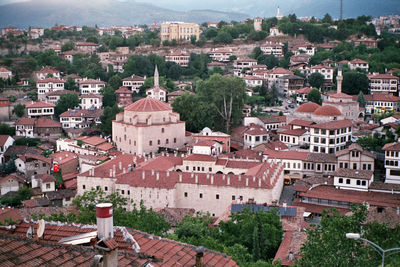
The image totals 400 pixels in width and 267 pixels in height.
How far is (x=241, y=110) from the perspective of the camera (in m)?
44.8

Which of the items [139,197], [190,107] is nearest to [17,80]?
[190,107]

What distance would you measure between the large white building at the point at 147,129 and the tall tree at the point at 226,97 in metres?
6.40

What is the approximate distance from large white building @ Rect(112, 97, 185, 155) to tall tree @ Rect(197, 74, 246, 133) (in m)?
6.40

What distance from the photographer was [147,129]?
119 feet

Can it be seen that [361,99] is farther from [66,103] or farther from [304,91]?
[66,103]

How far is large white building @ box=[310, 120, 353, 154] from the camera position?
33.4 m

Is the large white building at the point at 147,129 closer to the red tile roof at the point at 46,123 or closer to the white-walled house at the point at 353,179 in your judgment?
the red tile roof at the point at 46,123

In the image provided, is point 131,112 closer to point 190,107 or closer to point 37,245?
point 190,107

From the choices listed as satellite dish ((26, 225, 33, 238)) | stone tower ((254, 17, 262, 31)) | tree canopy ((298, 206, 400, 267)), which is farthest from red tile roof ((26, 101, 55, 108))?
stone tower ((254, 17, 262, 31))

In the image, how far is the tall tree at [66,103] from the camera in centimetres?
4912

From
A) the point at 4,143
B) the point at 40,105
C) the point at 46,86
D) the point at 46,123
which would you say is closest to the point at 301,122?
the point at 46,123

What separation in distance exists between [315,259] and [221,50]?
64.1 metres

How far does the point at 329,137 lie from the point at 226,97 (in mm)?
13610

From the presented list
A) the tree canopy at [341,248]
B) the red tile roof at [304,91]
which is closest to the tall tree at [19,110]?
the red tile roof at [304,91]
